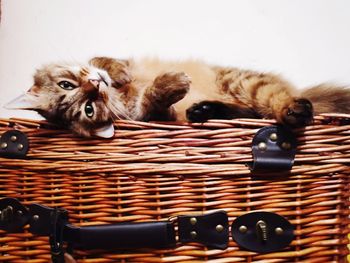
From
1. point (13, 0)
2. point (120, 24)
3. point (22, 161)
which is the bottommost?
point (22, 161)

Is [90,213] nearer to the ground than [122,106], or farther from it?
nearer to the ground

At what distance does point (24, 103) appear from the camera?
2.88 feet

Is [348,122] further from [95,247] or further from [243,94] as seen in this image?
[95,247]

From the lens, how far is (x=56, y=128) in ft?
2.64

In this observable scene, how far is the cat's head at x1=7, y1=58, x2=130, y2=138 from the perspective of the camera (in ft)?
2.62

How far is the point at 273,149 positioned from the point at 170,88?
0.27 m

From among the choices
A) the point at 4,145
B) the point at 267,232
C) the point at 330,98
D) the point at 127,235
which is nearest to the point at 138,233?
the point at 127,235

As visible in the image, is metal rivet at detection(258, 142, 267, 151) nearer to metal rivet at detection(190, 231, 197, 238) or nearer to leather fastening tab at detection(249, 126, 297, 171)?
leather fastening tab at detection(249, 126, 297, 171)

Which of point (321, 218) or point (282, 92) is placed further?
point (282, 92)

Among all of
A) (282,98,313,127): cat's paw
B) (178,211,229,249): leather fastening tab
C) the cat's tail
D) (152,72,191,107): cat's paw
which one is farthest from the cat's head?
the cat's tail

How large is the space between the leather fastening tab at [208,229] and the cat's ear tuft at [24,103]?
17.4 inches

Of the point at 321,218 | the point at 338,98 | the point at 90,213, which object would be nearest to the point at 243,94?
the point at 338,98

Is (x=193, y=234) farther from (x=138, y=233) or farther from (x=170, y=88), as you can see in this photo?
(x=170, y=88)

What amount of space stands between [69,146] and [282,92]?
1.61 ft
